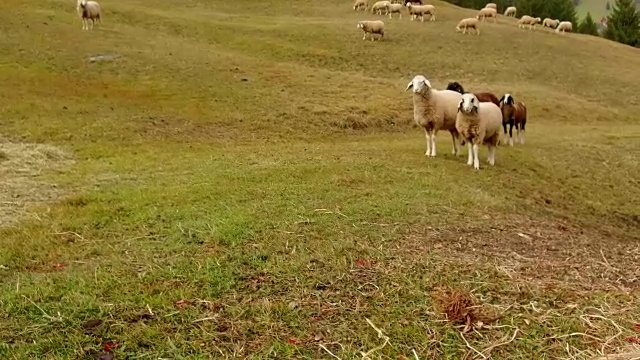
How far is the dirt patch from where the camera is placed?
→ 11.0 m

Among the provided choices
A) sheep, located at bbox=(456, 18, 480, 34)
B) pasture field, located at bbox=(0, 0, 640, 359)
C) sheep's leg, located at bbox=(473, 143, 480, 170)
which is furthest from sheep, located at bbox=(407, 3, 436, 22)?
sheep's leg, located at bbox=(473, 143, 480, 170)

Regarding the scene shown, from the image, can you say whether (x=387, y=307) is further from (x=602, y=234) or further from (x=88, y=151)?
(x=88, y=151)

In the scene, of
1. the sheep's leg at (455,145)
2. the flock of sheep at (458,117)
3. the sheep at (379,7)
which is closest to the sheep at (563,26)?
the sheep at (379,7)

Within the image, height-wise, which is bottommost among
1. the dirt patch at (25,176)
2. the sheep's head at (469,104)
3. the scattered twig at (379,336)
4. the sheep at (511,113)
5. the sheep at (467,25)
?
the dirt patch at (25,176)

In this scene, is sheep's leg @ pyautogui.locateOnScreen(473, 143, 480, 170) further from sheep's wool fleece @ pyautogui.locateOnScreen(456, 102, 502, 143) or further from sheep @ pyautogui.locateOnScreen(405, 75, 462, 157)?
sheep @ pyautogui.locateOnScreen(405, 75, 462, 157)

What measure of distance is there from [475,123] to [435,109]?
1534 millimetres

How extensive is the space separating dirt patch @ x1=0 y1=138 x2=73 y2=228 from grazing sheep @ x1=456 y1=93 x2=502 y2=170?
357 inches

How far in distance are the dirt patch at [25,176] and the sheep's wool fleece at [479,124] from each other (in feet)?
29.8

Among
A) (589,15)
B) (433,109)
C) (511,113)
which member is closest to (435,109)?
(433,109)

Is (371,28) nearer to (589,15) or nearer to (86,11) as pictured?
(86,11)

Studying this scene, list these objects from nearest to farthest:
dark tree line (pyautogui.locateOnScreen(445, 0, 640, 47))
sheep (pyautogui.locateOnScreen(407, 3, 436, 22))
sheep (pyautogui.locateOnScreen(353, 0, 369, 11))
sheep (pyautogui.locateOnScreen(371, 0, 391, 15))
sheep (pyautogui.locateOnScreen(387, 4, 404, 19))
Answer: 1. sheep (pyautogui.locateOnScreen(407, 3, 436, 22))
2. sheep (pyautogui.locateOnScreen(387, 4, 404, 19))
3. sheep (pyautogui.locateOnScreen(371, 0, 391, 15))
4. sheep (pyautogui.locateOnScreen(353, 0, 369, 11))
5. dark tree line (pyautogui.locateOnScreen(445, 0, 640, 47))

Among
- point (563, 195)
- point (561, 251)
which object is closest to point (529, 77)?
point (563, 195)

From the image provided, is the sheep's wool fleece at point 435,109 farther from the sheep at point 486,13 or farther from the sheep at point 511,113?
the sheep at point 486,13

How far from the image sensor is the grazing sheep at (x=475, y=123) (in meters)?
15.0
